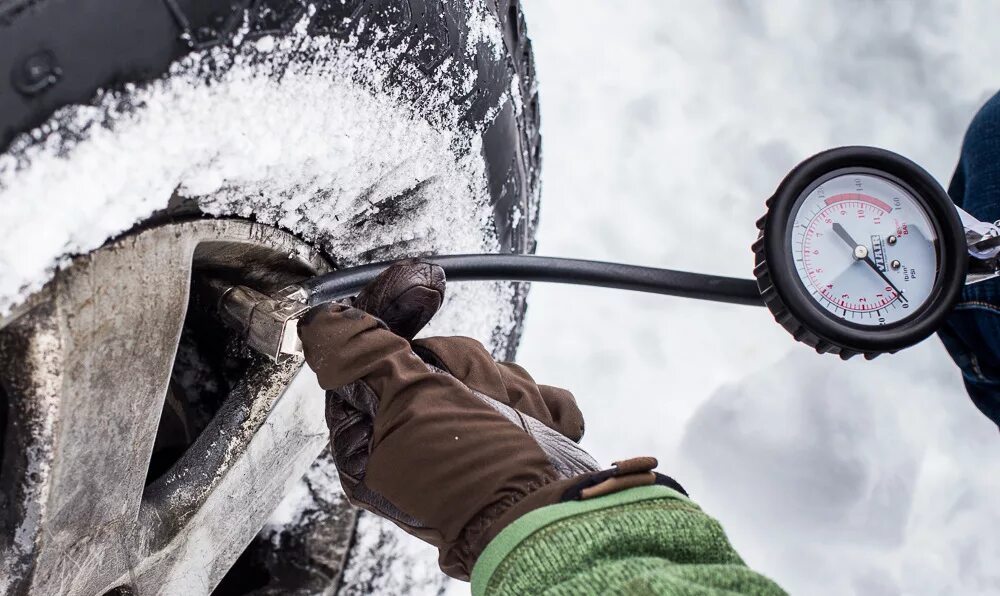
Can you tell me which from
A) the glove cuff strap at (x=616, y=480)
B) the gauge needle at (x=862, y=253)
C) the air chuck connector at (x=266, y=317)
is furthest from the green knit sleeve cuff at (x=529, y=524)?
the gauge needle at (x=862, y=253)

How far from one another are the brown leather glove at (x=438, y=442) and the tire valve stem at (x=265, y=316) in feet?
0.07

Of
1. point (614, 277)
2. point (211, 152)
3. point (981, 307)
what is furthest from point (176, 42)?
point (981, 307)

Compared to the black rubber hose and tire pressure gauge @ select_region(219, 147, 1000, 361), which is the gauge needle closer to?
tire pressure gauge @ select_region(219, 147, 1000, 361)

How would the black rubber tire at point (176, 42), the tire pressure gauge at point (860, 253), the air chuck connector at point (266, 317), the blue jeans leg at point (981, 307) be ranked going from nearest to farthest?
the black rubber tire at point (176, 42)
the air chuck connector at point (266, 317)
the tire pressure gauge at point (860, 253)
the blue jeans leg at point (981, 307)

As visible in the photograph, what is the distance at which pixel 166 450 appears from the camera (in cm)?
124

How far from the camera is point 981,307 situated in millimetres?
1350

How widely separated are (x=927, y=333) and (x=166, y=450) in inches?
40.2

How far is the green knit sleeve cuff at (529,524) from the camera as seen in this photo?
695mm

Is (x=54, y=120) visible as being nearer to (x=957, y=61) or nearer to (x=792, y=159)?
(x=792, y=159)

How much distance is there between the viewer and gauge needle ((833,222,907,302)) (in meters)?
1.17

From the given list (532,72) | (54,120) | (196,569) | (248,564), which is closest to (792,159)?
(532,72)

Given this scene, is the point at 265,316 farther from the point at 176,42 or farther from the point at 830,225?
the point at 830,225

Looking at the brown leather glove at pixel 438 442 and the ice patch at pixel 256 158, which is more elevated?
the ice patch at pixel 256 158

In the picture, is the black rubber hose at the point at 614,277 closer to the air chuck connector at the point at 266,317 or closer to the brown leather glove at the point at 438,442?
the brown leather glove at the point at 438,442
